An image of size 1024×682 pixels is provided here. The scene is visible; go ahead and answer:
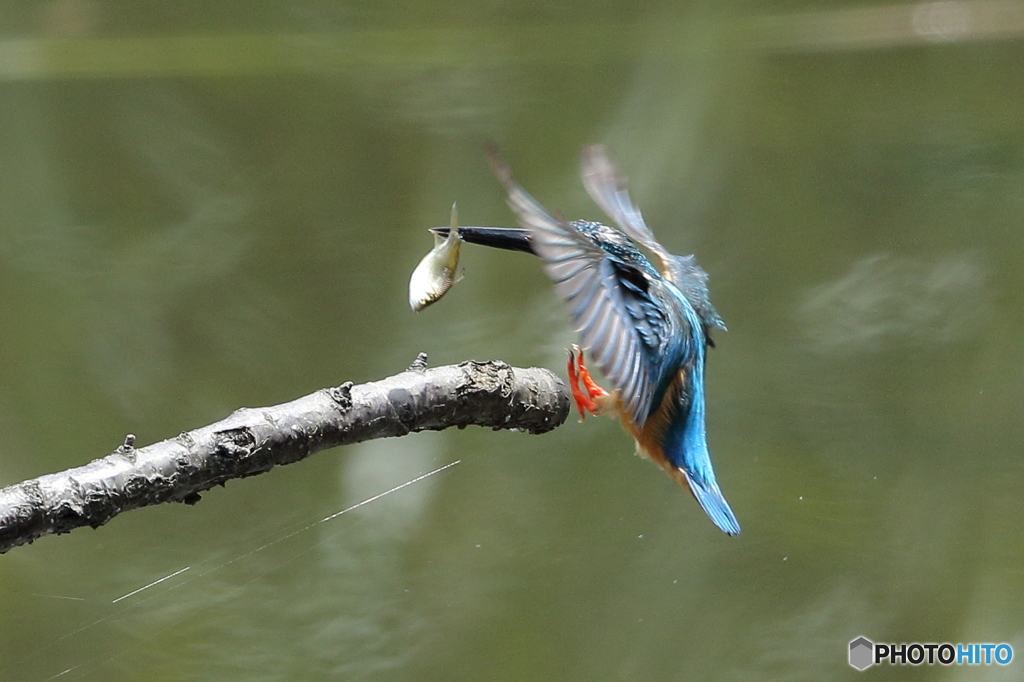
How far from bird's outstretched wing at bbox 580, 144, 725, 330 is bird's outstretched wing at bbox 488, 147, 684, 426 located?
325 millimetres

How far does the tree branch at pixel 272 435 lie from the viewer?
0.95m

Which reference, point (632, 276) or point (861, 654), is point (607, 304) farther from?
point (861, 654)

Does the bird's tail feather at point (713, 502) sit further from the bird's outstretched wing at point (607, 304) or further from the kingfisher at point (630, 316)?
the bird's outstretched wing at point (607, 304)

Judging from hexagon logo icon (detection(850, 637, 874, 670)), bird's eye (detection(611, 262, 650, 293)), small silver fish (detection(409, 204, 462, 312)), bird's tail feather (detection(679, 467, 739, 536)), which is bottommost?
hexagon logo icon (detection(850, 637, 874, 670))

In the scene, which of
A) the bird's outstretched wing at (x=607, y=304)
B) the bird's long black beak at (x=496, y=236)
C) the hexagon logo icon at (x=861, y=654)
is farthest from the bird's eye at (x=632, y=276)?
the hexagon logo icon at (x=861, y=654)

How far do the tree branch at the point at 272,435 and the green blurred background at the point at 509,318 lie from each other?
88cm

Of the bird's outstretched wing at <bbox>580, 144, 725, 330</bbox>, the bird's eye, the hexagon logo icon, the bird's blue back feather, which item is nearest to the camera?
the bird's eye

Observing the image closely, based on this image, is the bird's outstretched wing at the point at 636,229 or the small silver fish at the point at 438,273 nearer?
the small silver fish at the point at 438,273

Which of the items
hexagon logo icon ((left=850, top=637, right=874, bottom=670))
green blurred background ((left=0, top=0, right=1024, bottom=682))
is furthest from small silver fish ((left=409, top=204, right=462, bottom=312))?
hexagon logo icon ((left=850, top=637, right=874, bottom=670))

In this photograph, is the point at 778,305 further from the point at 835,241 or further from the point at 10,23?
the point at 10,23

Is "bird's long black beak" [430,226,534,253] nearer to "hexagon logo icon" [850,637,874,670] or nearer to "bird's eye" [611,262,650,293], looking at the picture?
"bird's eye" [611,262,650,293]

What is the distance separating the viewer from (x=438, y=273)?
139cm

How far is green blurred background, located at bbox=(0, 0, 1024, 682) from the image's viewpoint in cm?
217

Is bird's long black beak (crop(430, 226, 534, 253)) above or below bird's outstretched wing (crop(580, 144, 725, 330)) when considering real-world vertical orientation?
below
